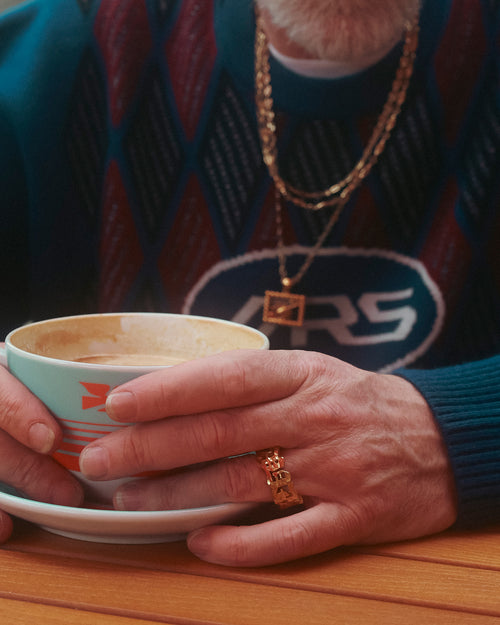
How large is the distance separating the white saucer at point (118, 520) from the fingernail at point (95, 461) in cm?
3

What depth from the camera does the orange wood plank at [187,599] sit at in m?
0.38

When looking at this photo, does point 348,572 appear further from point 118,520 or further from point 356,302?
point 356,302

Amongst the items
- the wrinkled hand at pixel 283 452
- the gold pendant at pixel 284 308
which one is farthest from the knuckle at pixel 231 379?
the gold pendant at pixel 284 308

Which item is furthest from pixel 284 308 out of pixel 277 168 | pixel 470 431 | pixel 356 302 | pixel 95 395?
pixel 95 395

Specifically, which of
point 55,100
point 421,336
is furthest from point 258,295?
point 55,100

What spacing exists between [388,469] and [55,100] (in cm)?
95

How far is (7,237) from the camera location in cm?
114

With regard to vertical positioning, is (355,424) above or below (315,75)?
below

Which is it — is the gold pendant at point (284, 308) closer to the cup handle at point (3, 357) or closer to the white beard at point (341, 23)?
the white beard at point (341, 23)

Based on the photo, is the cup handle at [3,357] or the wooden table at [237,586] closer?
the wooden table at [237,586]


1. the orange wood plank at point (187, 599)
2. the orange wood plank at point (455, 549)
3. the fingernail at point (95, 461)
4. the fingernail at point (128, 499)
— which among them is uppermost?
the fingernail at point (95, 461)

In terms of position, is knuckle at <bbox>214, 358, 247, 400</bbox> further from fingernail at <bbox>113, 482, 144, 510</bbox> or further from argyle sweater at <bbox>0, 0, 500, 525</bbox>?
argyle sweater at <bbox>0, 0, 500, 525</bbox>

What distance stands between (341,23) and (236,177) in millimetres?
308

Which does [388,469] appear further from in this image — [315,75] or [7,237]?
[7,237]
